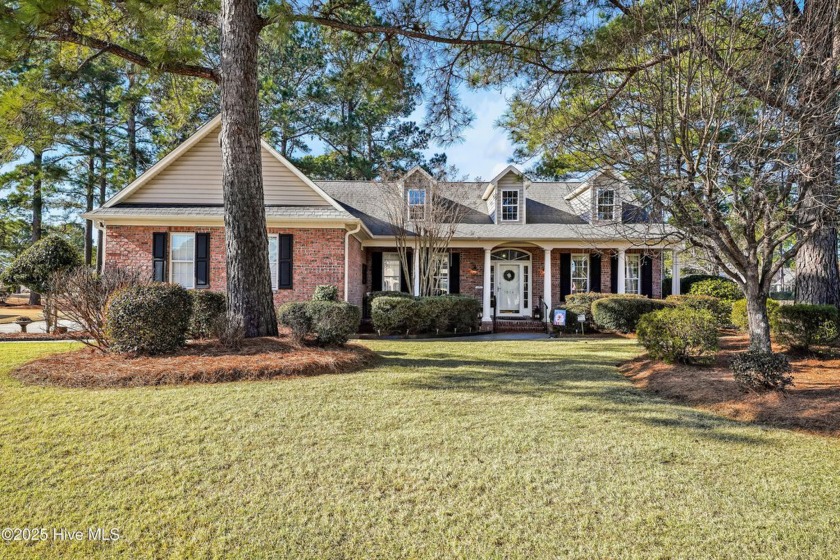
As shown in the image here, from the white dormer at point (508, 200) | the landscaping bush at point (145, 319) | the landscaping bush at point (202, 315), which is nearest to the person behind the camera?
the landscaping bush at point (145, 319)

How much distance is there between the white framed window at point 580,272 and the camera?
16.0 meters

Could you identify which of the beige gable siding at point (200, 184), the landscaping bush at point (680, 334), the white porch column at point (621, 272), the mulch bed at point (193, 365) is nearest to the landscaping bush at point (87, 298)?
the mulch bed at point (193, 365)

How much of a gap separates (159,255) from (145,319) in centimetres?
676

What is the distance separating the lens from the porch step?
1465cm

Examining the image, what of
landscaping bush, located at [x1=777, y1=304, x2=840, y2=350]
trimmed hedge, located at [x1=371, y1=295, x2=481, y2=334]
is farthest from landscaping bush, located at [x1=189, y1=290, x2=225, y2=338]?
landscaping bush, located at [x1=777, y1=304, x2=840, y2=350]

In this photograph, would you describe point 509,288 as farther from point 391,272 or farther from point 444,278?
point 391,272

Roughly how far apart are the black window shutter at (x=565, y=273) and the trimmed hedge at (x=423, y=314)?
4.18 metres

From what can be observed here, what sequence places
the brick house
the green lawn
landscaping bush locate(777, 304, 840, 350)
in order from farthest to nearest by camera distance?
1. the brick house
2. landscaping bush locate(777, 304, 840, 350)
3. the green lawn

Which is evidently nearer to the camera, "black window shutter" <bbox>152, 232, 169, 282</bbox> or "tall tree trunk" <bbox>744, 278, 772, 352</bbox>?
"tall tree trunk" <bbox>744, 278, 772, 352</bbox>

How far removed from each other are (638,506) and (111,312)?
285 inches

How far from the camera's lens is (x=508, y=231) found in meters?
15.5

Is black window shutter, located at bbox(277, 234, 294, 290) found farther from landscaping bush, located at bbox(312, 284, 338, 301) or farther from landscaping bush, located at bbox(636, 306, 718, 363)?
landscaping bush, located at bbox(636, 306, 718, 363)

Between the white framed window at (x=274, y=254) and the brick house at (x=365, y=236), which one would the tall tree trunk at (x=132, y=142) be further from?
the white framed window at (x=274, y=254)

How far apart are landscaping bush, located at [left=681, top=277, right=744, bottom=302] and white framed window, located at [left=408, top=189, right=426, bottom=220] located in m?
9.76
